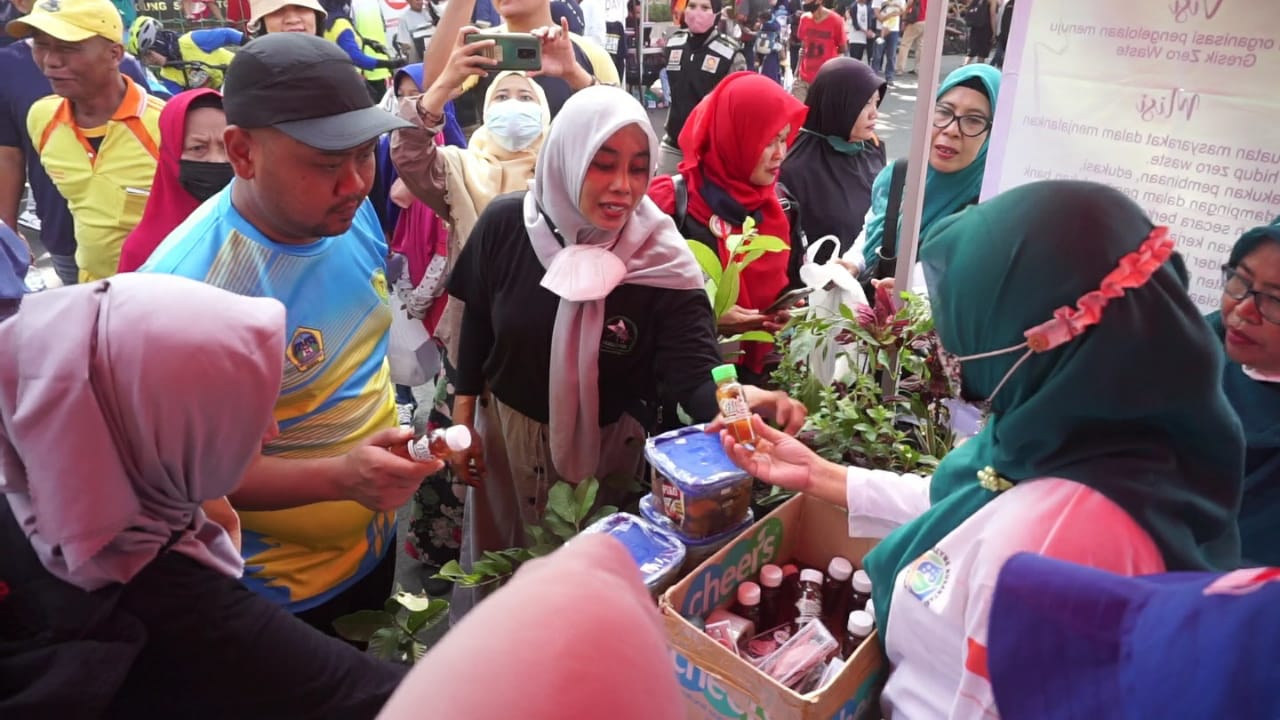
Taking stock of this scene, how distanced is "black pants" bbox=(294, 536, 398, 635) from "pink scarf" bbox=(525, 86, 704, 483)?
519 millimetres

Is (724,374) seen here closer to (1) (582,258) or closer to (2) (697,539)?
(2) (697,539)

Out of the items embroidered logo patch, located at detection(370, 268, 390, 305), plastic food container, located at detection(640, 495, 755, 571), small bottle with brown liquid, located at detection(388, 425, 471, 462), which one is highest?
embroidered logo patch, located at detection(370, 268, 390, 305)

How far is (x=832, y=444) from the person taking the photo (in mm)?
1870

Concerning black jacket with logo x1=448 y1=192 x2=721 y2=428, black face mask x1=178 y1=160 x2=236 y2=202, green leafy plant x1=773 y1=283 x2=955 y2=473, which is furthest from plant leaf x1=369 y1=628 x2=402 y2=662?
black face mask x1=178 y1=160 x2=236 y2=202

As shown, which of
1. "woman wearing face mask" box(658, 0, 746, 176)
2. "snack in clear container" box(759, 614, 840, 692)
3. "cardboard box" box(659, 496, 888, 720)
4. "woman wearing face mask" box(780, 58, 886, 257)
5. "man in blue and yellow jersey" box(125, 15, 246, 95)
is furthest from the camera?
"woman wearing face mask" box(658, 0, 746, 176)

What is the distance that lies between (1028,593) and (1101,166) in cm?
163

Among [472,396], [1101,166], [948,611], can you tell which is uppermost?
[1101,166]

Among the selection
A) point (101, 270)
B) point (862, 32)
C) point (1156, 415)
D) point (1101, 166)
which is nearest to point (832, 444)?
point (1156, 415)

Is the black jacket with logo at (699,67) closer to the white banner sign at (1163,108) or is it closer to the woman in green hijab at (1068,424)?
the white banner sign at (1163,108)

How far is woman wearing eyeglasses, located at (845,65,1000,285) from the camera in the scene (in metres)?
3.06

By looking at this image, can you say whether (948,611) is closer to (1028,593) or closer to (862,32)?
(1028,593)

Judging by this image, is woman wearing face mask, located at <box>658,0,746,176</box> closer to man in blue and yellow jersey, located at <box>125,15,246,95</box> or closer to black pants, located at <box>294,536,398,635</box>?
man in blue and yellow jersey, located at <box>125,15,246,95</box>

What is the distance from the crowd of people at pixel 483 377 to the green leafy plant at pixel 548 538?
0.23 m

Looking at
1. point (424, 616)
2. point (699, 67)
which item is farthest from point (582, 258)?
point (699, 67)
